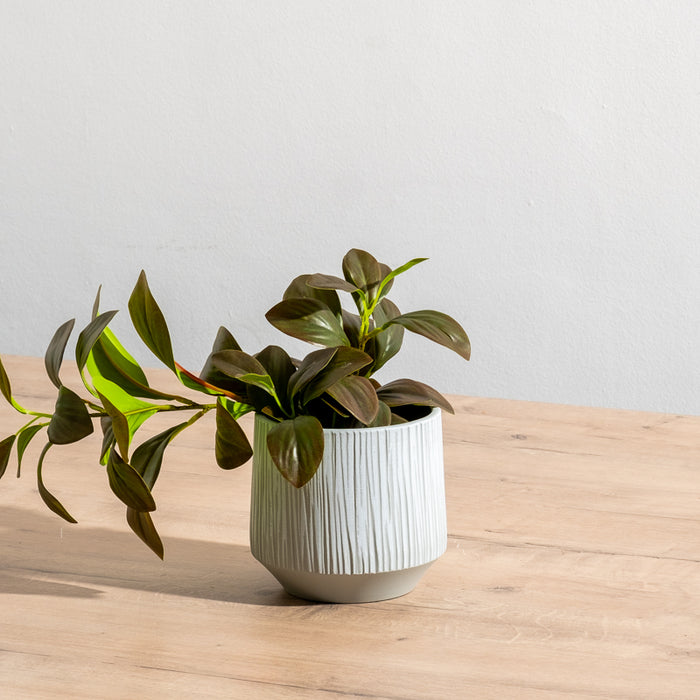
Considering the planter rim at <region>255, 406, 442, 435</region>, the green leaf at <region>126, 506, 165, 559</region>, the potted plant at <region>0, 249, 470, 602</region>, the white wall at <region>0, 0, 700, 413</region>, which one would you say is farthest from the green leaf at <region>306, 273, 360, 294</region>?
the white wall at <region>0, 0, 700, 413</region>

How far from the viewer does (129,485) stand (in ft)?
2.37

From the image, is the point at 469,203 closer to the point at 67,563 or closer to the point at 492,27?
the point at 492,27

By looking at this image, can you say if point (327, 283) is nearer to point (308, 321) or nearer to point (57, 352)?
point (308, 321)

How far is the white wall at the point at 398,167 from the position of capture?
6.71ft

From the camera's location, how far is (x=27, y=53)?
2.27 m

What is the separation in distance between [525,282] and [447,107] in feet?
1.29

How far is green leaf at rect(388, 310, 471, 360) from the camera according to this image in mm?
773

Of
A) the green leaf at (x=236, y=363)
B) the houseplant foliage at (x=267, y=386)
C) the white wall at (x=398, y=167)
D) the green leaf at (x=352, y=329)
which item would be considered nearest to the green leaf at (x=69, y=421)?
the houseplant foliage at (x=267, y=386)

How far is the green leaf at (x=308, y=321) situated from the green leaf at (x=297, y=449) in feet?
0.25

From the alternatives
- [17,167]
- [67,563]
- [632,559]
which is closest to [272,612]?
[67,563]

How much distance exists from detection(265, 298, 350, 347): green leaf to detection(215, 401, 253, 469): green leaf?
0.08 metres

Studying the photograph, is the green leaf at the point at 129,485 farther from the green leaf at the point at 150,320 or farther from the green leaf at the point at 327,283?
the green leaf at the point at 327,283

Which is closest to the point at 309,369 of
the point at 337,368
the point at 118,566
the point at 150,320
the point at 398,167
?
the point at 337,368

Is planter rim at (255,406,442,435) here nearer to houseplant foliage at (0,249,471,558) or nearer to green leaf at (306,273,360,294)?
houseplant foliage at (0,249,471,558)
